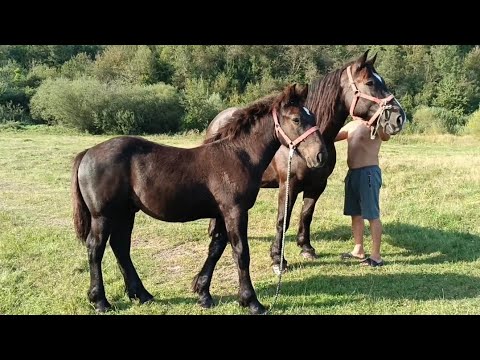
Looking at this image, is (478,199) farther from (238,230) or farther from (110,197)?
(110,197)

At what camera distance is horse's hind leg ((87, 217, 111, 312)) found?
435cm

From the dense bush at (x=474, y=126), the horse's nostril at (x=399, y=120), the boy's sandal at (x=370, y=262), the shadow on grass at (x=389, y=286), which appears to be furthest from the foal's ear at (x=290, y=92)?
the dense bush at (x=474, y=126)

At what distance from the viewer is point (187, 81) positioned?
1483 inches

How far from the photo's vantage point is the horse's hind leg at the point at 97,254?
4.35 meters

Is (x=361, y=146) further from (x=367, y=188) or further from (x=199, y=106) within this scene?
(x=199, y=106)

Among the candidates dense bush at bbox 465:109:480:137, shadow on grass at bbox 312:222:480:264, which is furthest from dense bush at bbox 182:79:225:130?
shadow on grass at bbox 312:222:480:264

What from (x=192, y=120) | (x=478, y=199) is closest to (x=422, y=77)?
(x=192, y=120)

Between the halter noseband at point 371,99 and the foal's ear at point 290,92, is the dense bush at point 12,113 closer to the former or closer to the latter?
the halter noseband at point 371,99

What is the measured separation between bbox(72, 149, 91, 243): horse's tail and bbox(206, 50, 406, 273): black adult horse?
4.42ft

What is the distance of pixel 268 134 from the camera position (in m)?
4.55

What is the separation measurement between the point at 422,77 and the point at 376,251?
3855 cm

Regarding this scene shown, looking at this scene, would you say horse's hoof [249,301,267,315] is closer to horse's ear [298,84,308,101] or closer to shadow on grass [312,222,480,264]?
horse's ear [298,84,308,101]

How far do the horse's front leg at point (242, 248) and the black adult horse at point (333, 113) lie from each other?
2.33ft

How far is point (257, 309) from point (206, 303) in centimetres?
54
